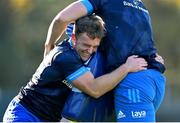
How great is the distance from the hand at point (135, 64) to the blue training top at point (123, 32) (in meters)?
0.04

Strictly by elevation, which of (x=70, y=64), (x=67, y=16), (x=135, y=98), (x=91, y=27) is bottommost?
(x=135, y=98)

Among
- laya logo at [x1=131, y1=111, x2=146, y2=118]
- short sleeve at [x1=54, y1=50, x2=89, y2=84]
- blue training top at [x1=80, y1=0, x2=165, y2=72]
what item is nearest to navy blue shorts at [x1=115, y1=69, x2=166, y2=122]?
laya logo at [x1=131, y1=111, x2=146, y2=118]

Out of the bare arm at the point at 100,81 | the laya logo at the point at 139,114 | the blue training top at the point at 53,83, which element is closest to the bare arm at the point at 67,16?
the blue training top at the point at 53,83

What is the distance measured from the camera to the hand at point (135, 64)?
20.4 ft

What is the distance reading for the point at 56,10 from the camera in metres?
29.0

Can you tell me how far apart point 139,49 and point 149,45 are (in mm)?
104

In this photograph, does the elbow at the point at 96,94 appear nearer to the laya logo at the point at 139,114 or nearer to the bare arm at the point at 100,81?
the bare arm at the point at 100,81

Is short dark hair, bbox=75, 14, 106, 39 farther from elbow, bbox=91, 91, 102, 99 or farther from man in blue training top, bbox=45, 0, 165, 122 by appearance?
elbow, bbox=91, 91, 102, 99

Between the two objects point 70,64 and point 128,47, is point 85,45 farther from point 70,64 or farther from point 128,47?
point 128,47

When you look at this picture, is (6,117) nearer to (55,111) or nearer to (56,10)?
(55,111)

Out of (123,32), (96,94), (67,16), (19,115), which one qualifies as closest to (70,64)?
(96,94)

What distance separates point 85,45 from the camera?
19.8 ft

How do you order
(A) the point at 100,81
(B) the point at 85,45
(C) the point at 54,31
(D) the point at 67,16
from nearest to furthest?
(B) the point at 85,45, (A) the point at 100,81, (D) the point at 67,16, (C) the point at 54,31

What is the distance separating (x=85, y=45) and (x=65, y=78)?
321 millimetres
